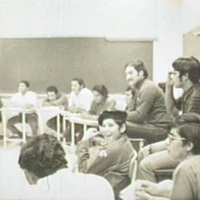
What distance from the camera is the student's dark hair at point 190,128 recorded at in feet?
5.88

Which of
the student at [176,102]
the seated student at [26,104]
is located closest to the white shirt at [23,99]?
the seated student at [26,104]

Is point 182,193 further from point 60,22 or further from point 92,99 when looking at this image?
point 60,22

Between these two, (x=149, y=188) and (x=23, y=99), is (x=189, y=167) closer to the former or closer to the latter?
(x=149, y=188)

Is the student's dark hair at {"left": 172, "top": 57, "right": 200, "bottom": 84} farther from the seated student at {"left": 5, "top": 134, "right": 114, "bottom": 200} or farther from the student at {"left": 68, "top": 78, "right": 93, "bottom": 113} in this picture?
the seated student at {"left": 5, "top": 134, "right": 114, "bottom": 200}

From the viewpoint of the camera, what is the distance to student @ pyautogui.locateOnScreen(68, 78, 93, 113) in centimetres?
188

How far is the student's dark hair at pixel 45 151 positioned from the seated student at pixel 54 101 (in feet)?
0.20

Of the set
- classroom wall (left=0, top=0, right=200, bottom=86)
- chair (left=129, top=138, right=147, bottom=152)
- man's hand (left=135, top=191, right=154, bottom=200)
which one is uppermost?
classroom wall (left=0, top=0, right=200, bottom=86)

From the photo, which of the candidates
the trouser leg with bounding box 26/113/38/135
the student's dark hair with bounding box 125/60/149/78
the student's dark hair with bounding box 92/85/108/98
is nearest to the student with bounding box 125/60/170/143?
the student's dark hair with bounding box 125/60/149/78

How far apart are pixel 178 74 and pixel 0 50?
2.65 feet

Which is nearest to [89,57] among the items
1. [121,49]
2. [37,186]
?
[121,49]

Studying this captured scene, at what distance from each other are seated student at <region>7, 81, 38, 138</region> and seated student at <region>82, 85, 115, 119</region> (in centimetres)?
23

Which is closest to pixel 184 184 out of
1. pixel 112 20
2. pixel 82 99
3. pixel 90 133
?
pixel 90 133

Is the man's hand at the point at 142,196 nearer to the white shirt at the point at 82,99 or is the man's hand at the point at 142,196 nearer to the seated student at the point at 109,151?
the seated student at the point at 109,151

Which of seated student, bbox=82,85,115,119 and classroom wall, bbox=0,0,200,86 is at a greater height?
classroom wall, bbox=0,0,200,86
